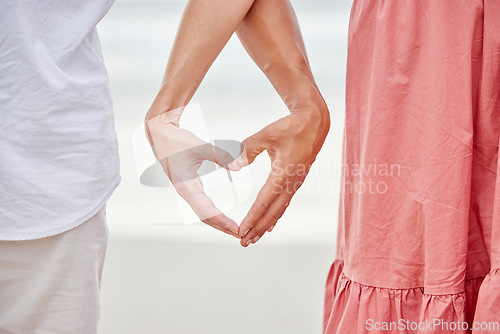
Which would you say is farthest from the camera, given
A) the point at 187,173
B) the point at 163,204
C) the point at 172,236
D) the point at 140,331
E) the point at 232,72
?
the point at 232,72

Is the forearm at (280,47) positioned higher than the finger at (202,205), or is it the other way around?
the forearm at (280,47)

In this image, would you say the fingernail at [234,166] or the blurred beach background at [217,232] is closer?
the fingernail at [234,166]

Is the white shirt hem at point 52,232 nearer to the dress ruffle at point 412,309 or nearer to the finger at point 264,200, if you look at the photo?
the finger at point 264,200

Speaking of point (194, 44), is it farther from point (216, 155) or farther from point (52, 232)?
point (52, 232)

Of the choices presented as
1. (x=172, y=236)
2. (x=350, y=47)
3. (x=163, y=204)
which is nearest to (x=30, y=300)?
(x=350, y=47)

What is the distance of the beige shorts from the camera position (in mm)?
691

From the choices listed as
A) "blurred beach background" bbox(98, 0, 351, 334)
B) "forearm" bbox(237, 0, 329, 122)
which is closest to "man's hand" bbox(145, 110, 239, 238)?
"forearm" bbox(237, 0, 329, 122)

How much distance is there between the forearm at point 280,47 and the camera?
0.69 metres

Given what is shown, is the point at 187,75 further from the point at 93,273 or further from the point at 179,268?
the point at 179,268

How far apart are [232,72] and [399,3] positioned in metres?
1.36

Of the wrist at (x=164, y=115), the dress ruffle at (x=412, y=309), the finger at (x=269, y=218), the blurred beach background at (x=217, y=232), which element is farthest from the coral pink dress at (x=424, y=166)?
the blurred beach background at (x=217, y=232)

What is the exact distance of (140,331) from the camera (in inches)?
56.9

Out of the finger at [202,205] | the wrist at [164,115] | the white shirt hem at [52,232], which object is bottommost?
the white shirt hem at [52,232]

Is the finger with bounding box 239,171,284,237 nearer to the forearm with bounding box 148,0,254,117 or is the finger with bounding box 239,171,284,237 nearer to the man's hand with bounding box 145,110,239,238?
the man's hand with bounding box 145,110,239,238
